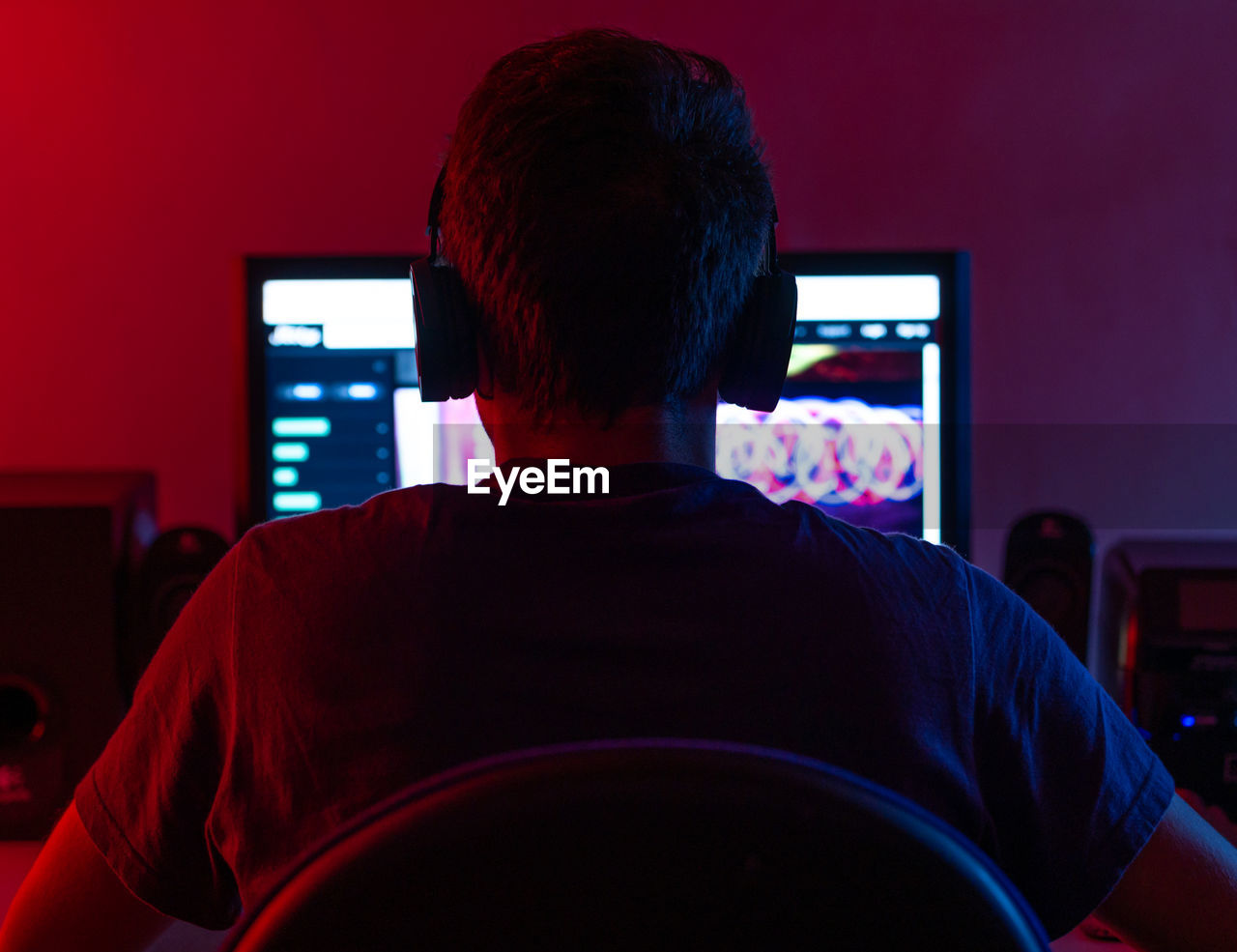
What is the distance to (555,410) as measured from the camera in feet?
2.00

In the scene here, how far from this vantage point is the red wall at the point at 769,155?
1.42 m

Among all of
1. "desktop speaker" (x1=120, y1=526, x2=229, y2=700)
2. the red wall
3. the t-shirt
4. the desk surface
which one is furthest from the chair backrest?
the red wall

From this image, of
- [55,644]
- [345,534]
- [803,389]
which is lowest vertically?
[55,644]

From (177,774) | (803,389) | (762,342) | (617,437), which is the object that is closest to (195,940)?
(177,774)

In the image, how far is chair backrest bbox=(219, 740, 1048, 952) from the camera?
0.99 ft

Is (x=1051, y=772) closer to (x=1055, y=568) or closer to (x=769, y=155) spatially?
(x=1055, y=568)

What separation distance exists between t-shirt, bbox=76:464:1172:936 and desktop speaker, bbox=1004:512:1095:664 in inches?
21.2

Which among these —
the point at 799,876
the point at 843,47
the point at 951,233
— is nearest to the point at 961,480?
the point at 951,233

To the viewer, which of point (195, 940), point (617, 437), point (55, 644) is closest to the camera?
point (617, 437)

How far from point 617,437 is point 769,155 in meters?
0.98

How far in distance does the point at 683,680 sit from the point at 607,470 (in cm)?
15

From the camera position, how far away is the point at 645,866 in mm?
309

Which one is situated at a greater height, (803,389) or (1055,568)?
(803,389)

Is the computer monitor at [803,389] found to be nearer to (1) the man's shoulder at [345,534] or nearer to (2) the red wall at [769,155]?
(2) the red wall at [769,155]
